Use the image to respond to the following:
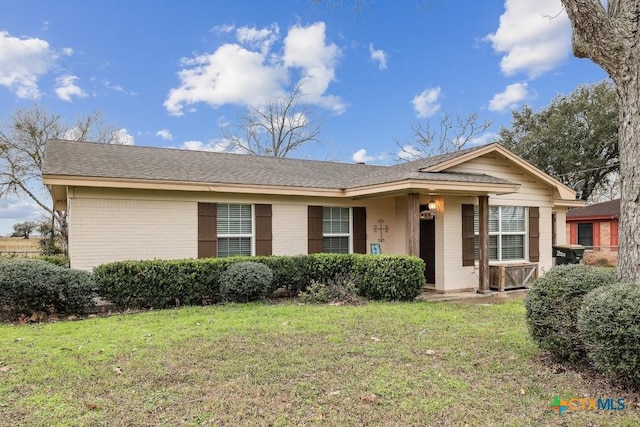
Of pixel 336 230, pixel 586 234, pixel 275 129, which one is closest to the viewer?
pixel 336 230

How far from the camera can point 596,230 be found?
20.5 meters

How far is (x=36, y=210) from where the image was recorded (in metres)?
22.0

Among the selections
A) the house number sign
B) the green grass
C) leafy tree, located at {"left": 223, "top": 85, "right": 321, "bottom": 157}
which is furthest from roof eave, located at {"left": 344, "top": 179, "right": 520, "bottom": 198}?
leafy tree, located at {"left": 223, "top": 85, "right": 321, "bottom": 157}

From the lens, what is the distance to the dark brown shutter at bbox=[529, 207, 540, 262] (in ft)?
36.9

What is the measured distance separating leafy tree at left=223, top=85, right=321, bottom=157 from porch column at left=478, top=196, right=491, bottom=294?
19046 millimetres

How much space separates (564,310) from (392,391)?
2044mm

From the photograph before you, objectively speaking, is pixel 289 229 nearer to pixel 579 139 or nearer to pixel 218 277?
pixel 218 277

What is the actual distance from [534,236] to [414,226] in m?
4.34

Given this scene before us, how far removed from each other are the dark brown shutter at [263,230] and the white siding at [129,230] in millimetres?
1421

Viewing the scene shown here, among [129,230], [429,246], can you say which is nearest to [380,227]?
[429,246]

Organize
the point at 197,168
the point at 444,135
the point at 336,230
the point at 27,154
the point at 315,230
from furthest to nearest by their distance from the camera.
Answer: the point at 444,135
the point at 27,154
the point at 336,230
the point at 315,230
the point at 197,168

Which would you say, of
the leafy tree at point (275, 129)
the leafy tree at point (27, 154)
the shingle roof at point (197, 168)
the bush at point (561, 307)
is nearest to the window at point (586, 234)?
the shingle roof at point (197, 168)

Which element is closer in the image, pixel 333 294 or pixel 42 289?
pixel 42 289

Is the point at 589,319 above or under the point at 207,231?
under
